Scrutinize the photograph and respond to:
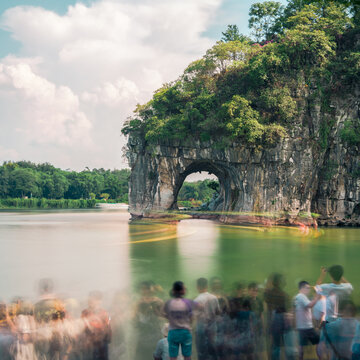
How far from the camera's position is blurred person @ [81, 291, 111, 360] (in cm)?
410

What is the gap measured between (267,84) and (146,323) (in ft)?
65.6

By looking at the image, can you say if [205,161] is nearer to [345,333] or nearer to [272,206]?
[272,206]

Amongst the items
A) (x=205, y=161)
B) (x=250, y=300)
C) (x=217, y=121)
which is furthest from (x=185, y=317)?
(x=205, y=161)

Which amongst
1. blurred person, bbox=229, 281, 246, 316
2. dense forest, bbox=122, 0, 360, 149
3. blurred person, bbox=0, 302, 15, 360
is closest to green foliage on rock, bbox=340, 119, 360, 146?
dense forest, bbox=122, 0, 360, 149

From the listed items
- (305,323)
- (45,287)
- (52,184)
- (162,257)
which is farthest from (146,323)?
(52,184)

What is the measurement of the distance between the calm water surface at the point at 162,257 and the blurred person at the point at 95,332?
18.6ft

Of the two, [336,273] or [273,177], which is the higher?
[273,177]

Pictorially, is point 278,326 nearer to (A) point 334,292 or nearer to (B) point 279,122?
A: (A) point 334,292

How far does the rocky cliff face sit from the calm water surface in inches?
90.2

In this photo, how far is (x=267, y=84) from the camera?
924 inches

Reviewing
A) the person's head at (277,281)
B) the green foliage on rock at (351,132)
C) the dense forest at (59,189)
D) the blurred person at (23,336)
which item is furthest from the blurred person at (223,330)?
the dense forest at (59,189)

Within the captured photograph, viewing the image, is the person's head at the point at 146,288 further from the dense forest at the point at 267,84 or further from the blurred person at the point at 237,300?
the dense forest at the point at 267,84

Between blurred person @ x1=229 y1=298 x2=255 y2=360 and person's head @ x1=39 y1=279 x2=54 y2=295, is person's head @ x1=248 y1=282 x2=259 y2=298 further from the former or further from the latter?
person's head @ x1=39 y1=279 x2=54 y2=295

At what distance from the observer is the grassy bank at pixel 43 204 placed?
57938mm
